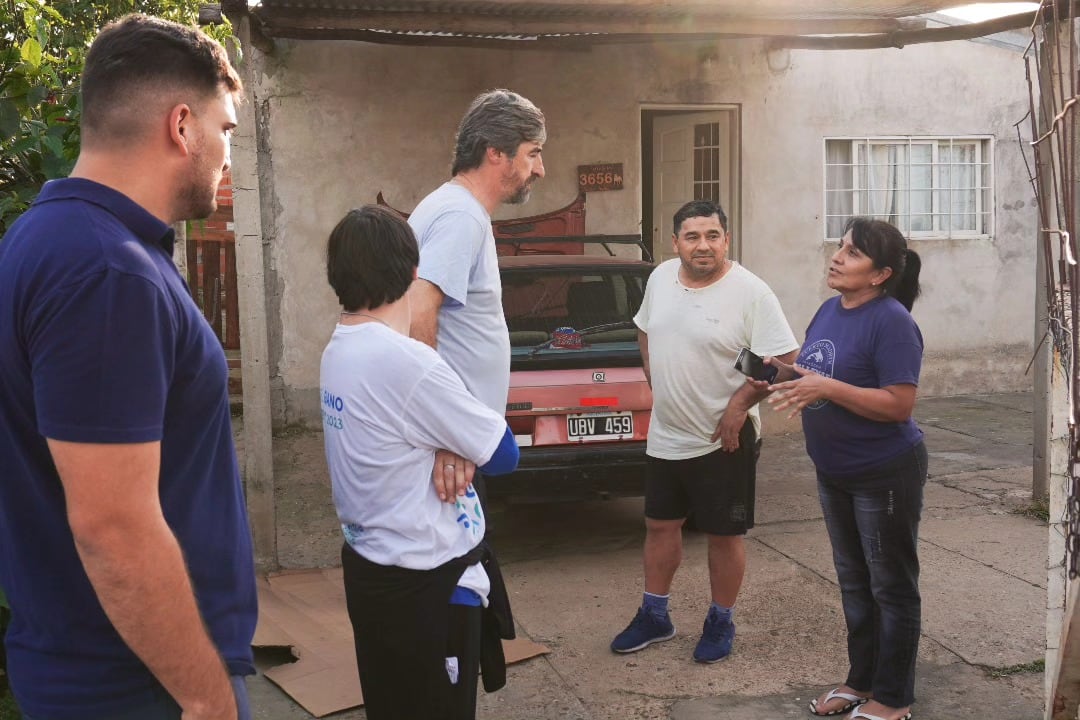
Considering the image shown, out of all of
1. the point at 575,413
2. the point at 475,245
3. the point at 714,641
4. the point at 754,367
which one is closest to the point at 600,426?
the point at 575,413

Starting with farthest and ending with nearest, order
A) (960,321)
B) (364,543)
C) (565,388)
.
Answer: (960,321)
(565,388)
(364,543)

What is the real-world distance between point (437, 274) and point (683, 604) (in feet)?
8.52

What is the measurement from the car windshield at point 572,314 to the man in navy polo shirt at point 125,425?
3.89 m

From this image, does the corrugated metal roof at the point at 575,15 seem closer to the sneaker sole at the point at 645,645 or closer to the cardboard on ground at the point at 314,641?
the cardboard on ground at the point at 314,641

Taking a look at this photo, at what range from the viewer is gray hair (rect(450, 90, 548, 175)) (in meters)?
3.32

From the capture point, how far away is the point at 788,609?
4.98 meters

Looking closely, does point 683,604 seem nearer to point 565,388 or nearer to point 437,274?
point 565,388

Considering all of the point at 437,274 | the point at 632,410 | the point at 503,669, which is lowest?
the point at 503,669

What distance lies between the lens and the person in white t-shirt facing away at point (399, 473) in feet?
8.18

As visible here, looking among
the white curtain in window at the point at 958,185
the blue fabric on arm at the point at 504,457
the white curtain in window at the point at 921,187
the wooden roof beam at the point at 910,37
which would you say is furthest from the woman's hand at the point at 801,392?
the white curtain in window at the point at 958,185

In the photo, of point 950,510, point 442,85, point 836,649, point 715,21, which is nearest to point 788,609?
point 836,649

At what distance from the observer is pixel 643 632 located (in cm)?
455

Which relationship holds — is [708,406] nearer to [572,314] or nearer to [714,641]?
[714,641]

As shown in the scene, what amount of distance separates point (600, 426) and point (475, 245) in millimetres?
2505
